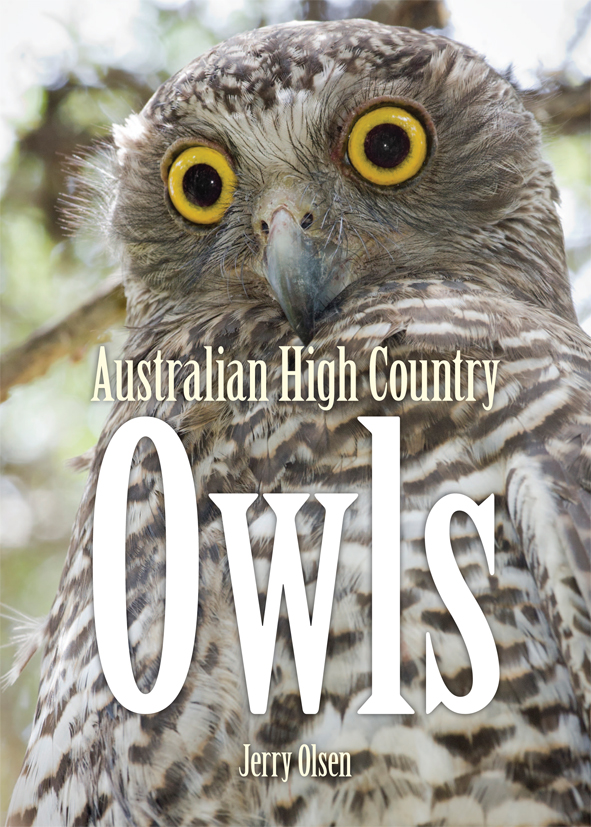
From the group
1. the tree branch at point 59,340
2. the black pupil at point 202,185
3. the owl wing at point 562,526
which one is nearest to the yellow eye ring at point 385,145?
the black pupil at point 202,185

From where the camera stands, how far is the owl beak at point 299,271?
6.39 feet

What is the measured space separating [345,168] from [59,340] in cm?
147

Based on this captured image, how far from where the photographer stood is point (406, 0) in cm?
307

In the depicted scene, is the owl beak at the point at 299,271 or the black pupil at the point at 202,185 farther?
the black pupil at the point at 202,185

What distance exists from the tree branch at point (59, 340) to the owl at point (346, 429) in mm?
630

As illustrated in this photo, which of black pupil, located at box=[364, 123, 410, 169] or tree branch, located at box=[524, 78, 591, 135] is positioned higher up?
tree branch, located at box=[524, 78, 591, 135]

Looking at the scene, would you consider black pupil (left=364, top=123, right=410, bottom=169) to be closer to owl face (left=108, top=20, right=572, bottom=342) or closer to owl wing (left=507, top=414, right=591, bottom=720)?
owl face (left=108, top=20, right=572, bottom=342)

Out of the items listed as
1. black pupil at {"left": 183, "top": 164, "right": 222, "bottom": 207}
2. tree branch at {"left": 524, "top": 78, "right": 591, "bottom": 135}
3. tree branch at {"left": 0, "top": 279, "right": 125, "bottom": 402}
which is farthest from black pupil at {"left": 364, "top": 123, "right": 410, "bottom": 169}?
tree branch at {"left": 0, "top": 279, "right": 125, "bottom": 402}

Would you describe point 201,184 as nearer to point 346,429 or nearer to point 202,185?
point 202,185

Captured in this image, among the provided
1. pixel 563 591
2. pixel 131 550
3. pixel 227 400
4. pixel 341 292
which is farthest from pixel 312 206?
pixel 563 591

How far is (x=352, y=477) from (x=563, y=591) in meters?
0.48

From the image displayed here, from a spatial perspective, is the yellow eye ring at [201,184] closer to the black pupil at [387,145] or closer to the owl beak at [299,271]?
the owl beak at [299,271]

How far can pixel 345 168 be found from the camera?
7.06 ft

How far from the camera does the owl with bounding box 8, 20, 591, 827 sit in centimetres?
161
